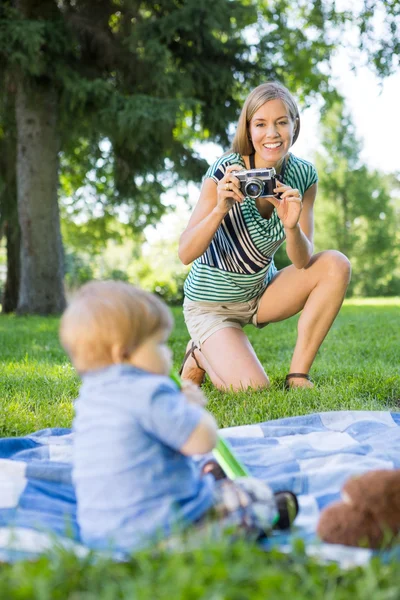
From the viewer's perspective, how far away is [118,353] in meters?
1.62

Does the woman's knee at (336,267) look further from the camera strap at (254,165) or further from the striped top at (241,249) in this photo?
the camera strap at (254,165)

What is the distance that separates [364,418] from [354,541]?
4.53 feet

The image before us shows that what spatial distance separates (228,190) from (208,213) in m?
0.29

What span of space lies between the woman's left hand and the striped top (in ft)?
1.18

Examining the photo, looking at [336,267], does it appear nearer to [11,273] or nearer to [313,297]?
[313,297]

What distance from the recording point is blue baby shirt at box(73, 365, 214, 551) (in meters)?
1.59

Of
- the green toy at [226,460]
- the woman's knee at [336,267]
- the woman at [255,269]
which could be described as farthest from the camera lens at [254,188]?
the green toy at [226,460]

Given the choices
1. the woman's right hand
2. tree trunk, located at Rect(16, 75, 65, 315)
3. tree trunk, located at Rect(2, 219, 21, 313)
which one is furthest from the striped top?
tree trunk, located at Rect(2, 219, 21, 313)

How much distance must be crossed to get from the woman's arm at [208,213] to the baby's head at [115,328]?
159 cm

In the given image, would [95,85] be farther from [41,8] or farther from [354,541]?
[354,541]

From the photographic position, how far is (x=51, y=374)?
4133 mm

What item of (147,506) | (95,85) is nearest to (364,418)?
(147,506)

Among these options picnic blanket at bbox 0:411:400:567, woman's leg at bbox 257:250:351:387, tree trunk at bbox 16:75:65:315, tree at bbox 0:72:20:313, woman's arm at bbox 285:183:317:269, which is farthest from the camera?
tree at bbox 0:72:20:313

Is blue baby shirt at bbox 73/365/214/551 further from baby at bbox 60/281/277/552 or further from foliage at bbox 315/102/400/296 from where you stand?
foliage at bbox 315/102/400/296
